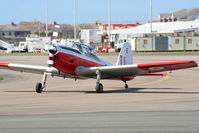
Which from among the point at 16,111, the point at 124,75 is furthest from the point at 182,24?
the point at 16,111

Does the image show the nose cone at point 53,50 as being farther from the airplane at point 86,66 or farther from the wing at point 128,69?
the wing at point 128,69

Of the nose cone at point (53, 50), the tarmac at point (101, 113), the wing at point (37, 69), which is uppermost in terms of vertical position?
the nose cone at point (53, 50)

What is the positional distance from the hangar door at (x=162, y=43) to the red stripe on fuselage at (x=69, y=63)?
56250mm

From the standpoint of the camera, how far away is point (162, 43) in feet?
250

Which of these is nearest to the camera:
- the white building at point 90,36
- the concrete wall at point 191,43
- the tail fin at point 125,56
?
the tail fin at point 125,56

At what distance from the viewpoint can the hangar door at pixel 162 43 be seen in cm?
7569

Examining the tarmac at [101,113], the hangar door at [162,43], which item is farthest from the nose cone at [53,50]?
the hangar door at [162,43]

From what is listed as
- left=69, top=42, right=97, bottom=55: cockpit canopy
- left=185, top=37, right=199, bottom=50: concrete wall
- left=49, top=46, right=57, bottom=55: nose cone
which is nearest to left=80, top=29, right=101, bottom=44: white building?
left=185, top=37, right=199, bottom=50: concrete wall

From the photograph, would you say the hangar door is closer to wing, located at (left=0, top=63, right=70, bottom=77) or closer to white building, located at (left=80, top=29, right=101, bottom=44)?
white building, located at (left=80, top=29, right=101, bottom=44)

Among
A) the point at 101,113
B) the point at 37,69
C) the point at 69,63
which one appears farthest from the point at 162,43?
the point at 101,113

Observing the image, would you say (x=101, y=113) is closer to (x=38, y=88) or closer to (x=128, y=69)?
(x=128, y=69)

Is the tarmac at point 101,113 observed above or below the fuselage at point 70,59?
below

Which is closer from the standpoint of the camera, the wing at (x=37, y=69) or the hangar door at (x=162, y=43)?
the wing at (x=37, y=69)

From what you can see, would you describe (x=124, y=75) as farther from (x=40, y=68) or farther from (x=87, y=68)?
(x=40, y=68)
